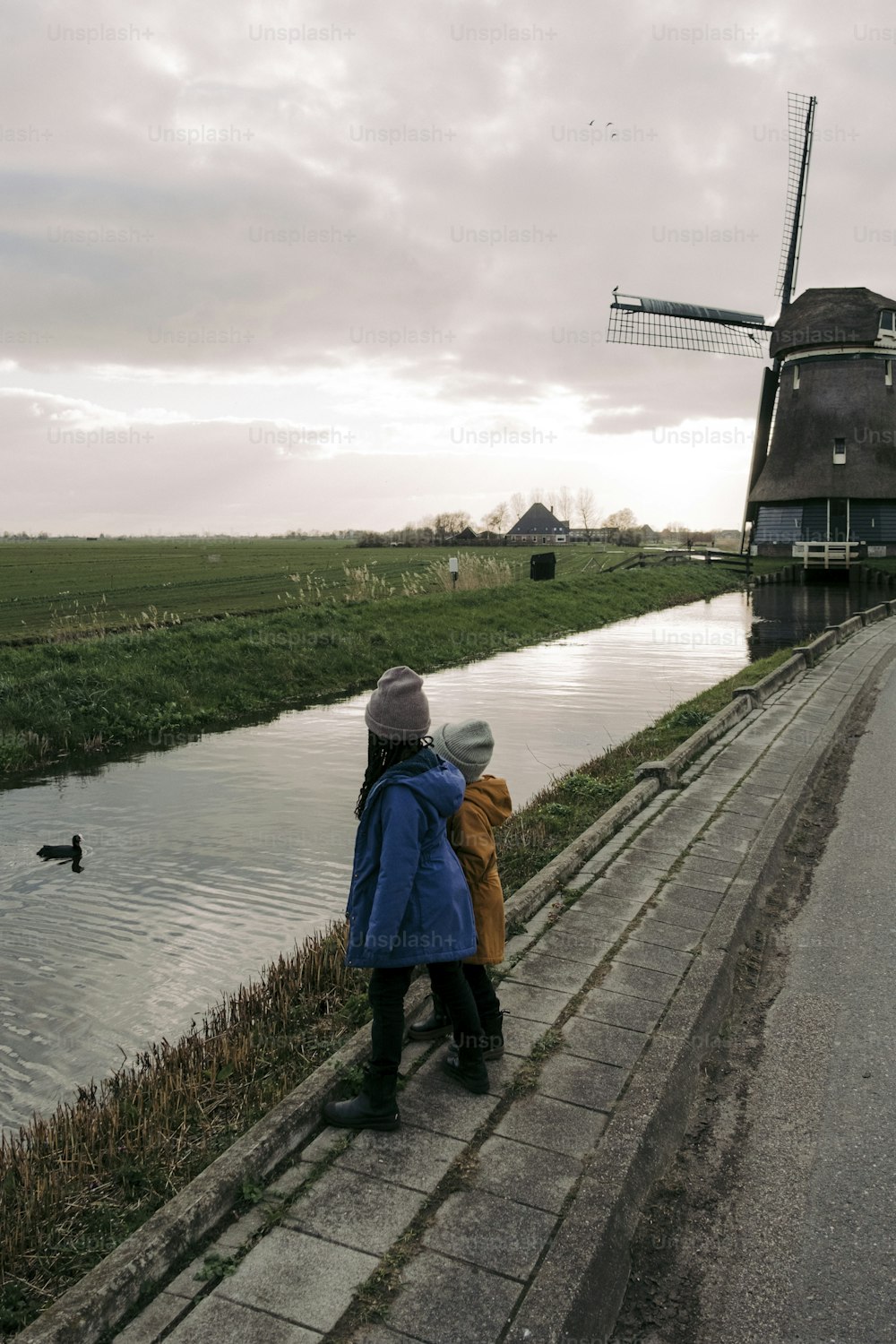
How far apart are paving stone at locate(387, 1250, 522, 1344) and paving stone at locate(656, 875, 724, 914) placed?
10.6 feet

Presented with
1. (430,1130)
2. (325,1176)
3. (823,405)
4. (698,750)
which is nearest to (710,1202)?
(430,1130)

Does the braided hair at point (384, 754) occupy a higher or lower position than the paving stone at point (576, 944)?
higher

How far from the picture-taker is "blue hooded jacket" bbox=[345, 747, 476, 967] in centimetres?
379

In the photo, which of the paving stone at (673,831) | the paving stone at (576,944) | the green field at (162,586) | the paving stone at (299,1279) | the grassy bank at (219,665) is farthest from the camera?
the green field at (162,586)

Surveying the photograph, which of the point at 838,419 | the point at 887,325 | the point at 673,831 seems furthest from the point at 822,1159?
the point at 887,325

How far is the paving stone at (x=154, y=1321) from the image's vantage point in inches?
108

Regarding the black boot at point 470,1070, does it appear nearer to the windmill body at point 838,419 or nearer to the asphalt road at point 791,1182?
the asphalt road at point 791,1182

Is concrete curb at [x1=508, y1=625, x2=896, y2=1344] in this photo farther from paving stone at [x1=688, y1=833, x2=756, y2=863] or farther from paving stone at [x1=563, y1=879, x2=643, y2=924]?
paving stone at [x1=688, y1=833, x2=756, y2=863]

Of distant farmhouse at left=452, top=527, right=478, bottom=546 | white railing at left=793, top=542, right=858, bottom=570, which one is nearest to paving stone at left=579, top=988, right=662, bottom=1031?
white railing at left=793, top=542, right=858, bottom=570

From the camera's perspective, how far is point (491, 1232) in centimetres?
314

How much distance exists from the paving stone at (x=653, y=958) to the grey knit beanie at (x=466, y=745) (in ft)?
5.32

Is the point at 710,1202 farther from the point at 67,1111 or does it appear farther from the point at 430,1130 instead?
the point at 67,1111

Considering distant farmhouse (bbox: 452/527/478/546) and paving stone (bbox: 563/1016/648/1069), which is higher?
distant farmhouse (bbox: 452/527/478/546)

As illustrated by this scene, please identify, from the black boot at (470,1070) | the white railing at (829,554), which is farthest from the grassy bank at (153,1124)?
the white railing at (829,554)
